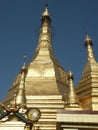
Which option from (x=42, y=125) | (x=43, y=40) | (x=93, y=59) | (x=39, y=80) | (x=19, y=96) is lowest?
(x=42, y=125)

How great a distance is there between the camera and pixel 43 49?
93.1ft

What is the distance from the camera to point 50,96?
22109 mm

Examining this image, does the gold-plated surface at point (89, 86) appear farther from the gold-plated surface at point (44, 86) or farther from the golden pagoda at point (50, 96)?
the gold-plated surface at point (44, 86)

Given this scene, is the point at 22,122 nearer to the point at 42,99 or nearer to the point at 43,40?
the point at 42,99

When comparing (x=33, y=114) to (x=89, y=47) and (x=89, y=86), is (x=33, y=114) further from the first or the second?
(x=89, y=47)

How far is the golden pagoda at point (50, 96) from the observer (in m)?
14.8

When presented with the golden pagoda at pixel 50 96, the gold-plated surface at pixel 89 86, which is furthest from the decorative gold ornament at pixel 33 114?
the gold-plated surface at pixel 89 86

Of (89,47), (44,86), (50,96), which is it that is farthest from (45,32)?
(50,96)

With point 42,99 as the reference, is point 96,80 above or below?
above

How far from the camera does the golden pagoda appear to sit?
1479 cm

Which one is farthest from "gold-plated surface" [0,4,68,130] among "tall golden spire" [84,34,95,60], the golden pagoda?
"tall golden spire" [84,34,95,60]

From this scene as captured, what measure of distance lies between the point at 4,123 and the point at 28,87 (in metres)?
7.18

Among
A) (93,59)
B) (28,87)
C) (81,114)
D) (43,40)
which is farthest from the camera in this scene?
(43,40)

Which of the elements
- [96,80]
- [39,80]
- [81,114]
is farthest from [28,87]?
[81,114]
